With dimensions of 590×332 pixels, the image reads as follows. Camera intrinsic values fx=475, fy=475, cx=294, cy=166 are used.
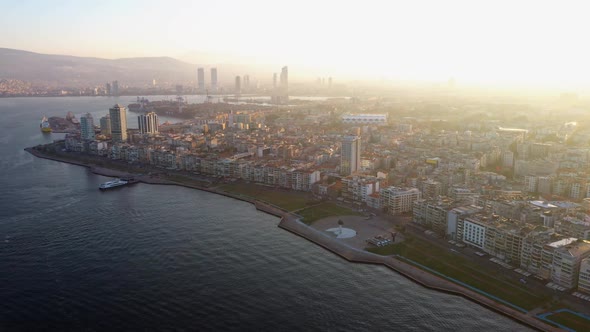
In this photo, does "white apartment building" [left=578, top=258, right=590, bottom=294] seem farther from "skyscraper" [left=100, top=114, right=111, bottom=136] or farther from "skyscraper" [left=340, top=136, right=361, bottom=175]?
"skyscraper" [left=100, top=114, right=111, bottom=136]

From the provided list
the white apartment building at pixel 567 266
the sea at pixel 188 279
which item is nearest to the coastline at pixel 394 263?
the sea at pixel 188 279

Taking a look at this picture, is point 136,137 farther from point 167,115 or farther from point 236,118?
point 167,115

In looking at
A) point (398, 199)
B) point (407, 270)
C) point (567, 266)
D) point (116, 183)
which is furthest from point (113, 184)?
point (567, 266)

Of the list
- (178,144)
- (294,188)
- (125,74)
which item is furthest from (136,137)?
(125,74)

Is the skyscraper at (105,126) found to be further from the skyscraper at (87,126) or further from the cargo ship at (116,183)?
the cargo ship at (116,183)

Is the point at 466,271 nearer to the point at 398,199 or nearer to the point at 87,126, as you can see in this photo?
the point at 398,199

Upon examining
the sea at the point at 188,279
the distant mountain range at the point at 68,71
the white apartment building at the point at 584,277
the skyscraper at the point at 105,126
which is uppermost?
the distant mountain range at the point at 68,71

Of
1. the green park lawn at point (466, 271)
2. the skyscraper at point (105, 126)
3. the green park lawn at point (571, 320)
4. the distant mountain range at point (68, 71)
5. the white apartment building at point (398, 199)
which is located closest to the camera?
the green park lawn at point (571, 320)
